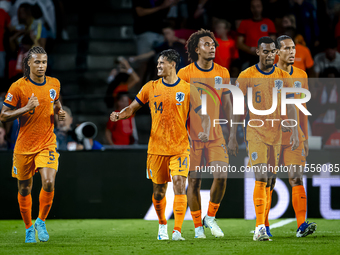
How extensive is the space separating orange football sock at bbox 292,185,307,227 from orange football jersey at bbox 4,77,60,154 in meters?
2.76

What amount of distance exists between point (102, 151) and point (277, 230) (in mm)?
2855

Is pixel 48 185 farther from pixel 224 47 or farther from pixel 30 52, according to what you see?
pixel 224 47

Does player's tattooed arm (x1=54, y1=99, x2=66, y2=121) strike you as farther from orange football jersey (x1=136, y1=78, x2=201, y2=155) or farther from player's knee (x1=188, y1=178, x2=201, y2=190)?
player's knee (x1=188, y1=178, x2=201, y2=190)

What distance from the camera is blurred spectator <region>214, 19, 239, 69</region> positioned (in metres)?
9.45

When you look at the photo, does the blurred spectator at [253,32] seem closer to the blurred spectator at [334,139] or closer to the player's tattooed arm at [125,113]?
the blurred spectator at [334,139]

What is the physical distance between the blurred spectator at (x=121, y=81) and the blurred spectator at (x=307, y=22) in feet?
10.8

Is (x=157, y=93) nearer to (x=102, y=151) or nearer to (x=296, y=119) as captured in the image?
(x=296, y=119)

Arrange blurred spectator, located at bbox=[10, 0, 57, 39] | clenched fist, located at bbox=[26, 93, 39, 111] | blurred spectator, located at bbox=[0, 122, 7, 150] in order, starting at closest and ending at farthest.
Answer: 1. clenched fist, located at bbox=[26, 93, 39, 111]
2. blurred spectator, located at bbox=[0, 122, 7, 150]
3. blurred spectator, located at bbox=[10, 0, 57, 39]

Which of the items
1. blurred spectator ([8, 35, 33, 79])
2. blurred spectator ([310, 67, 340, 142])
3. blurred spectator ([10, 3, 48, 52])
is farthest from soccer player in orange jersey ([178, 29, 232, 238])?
blurred spectator ([10, 3, 48, 52])

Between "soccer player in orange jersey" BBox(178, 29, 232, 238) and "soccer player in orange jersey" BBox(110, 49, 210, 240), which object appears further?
"soccer player in orange jersey" BBox(178, 29, 232, 238)

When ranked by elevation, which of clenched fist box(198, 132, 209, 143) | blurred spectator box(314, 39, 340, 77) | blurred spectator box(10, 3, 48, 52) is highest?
blurred spectator box(10, 3, 48, 52)

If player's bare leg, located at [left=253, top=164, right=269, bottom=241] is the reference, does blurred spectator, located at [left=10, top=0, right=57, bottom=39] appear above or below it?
above

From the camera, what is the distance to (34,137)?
5922 mm

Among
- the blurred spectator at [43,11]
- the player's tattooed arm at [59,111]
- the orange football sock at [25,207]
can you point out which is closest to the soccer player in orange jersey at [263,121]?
the player's tattooed arm at [59,111]
